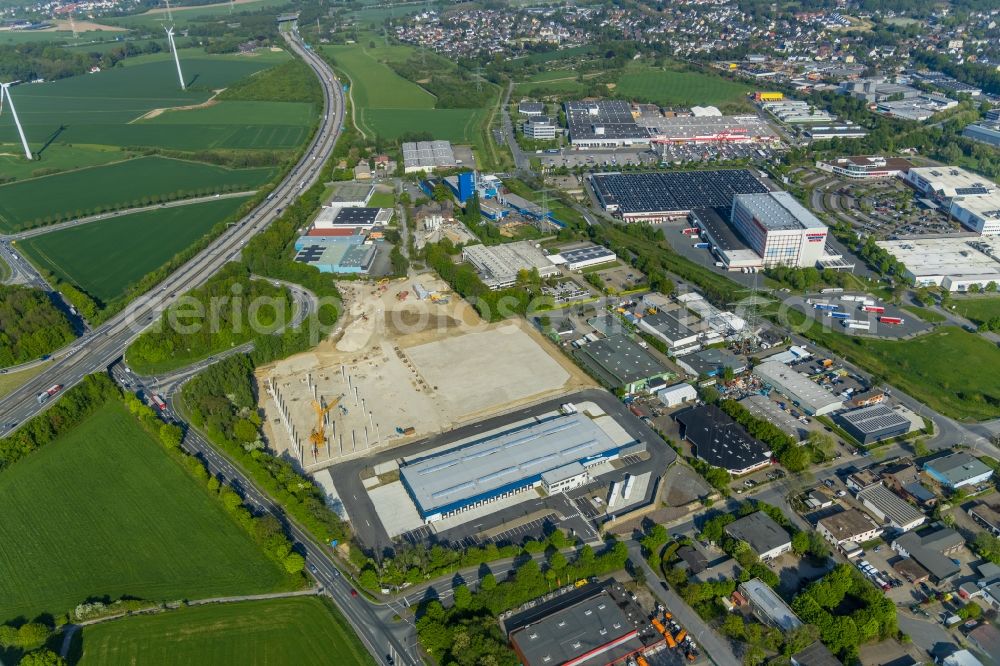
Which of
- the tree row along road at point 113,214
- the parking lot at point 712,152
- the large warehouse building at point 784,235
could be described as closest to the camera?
the large warehouse building at point 784,235

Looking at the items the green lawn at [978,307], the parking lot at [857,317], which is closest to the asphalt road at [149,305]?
the parking lot at [857,317]

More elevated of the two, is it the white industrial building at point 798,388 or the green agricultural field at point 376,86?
the green agricultural field at point 376,86

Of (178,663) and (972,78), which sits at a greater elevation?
(972,78)

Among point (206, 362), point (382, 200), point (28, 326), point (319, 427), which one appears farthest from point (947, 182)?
point (28, 326)

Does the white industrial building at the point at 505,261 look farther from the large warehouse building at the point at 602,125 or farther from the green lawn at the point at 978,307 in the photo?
the large warehouse building at the point at 602,125

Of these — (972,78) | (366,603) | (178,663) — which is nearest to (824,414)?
(366,603)

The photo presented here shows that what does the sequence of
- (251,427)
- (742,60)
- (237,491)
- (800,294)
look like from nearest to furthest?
1. (237,491)
2. (251,427)
3. (800,294)
4. (742,60)

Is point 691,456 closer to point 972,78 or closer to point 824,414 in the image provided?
point 824,414
